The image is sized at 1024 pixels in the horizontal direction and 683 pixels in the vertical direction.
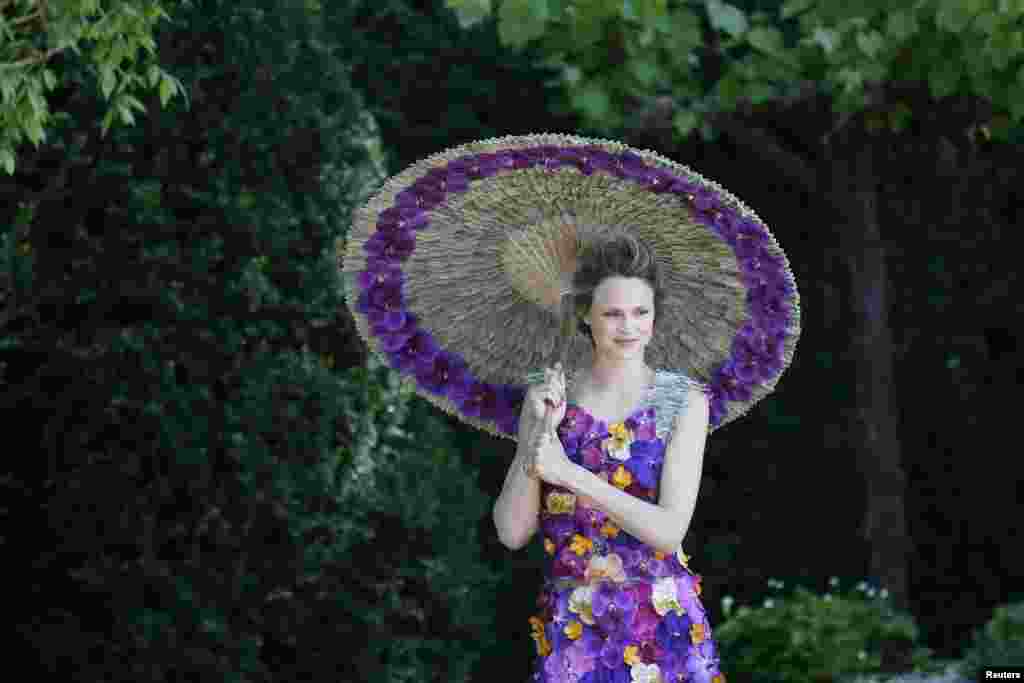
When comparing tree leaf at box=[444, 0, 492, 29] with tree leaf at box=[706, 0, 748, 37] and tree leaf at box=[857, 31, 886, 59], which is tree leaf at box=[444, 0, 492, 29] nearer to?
tree leaf at box=[706, 0, 748, 37]

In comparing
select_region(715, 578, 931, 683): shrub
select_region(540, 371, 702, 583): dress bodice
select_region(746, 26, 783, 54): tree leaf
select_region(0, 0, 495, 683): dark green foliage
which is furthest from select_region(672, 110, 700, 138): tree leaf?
select_region(540, 371, 702, 583): dress bodice

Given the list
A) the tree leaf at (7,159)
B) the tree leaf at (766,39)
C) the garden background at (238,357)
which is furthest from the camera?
the tree leaf at (766,39)

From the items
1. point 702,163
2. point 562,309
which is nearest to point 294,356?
point 562,309

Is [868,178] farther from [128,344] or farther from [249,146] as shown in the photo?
[128,344]

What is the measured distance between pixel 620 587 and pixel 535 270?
0.65 m

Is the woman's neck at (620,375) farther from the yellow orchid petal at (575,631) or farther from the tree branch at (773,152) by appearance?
the tree branch at (773,152)

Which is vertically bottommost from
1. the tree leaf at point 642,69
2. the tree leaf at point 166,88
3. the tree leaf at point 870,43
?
the tree leaf at point 166,88

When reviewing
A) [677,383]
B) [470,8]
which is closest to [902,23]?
[470,8]

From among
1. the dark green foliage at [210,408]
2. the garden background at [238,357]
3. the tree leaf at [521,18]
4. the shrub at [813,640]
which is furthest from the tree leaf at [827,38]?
the shrub at [813,640]

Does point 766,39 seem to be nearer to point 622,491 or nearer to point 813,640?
point 813,640

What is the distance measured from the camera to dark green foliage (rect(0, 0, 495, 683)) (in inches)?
177

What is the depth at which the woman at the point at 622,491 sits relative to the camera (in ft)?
9.74

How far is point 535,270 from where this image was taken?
124 inches

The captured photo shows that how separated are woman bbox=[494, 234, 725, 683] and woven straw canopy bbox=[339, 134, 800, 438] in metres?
0.11
